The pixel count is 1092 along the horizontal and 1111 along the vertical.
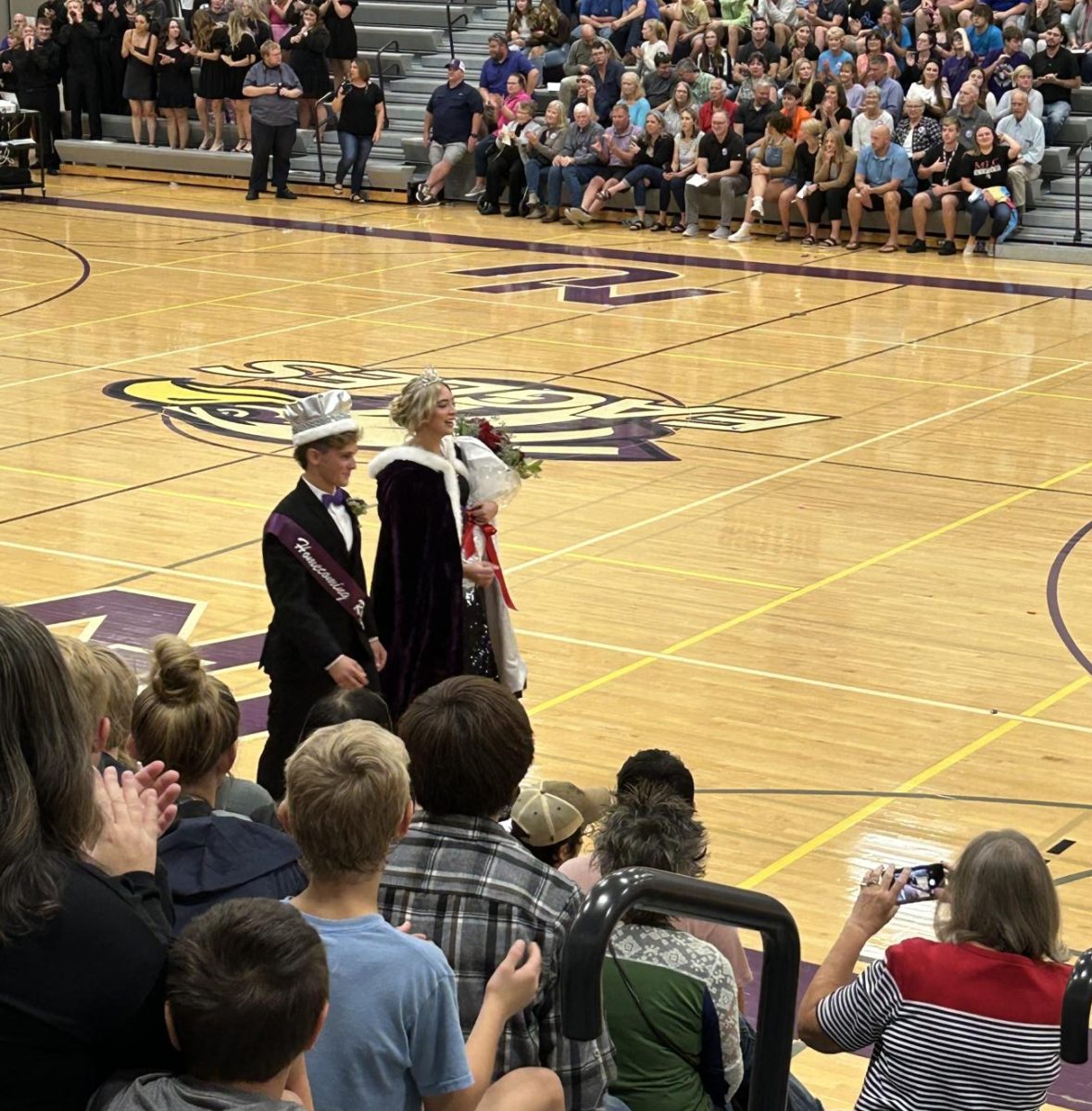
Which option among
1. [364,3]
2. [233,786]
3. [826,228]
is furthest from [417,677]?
[364,3]

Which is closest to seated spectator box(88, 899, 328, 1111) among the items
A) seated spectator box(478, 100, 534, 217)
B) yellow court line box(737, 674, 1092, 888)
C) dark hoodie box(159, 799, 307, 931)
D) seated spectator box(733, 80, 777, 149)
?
dark hoodie box(159, 799, 307, 931)

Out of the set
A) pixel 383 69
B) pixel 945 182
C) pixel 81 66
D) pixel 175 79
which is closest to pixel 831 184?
pixel 945 182

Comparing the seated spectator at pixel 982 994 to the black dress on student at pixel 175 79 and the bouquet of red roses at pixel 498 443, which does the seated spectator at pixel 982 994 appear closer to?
the bouquet of red roses at pixel 498 443

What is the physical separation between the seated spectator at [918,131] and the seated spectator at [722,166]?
194 centimetres

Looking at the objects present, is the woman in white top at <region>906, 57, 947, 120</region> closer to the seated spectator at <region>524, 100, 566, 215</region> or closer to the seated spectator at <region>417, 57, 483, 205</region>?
the seated spectator at <region>524, 100, 566, 215</region>

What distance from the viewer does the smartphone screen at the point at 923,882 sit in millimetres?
3637

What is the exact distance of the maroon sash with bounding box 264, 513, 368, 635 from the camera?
237 inches

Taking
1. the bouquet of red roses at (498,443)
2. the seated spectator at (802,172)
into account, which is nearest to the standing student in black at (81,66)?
the seated spectator at (802,172)

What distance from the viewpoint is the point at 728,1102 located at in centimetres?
344

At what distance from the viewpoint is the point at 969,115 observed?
21438mm

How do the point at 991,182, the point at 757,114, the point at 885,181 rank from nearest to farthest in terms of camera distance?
1. the point at 991,182
2. the point at 885,181
3. the point at 757,114

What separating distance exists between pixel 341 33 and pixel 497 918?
2528 centimetres

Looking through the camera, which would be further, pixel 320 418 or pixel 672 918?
pixel 320 418

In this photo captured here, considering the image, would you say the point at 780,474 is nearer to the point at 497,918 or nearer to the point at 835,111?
the point at 497,918
